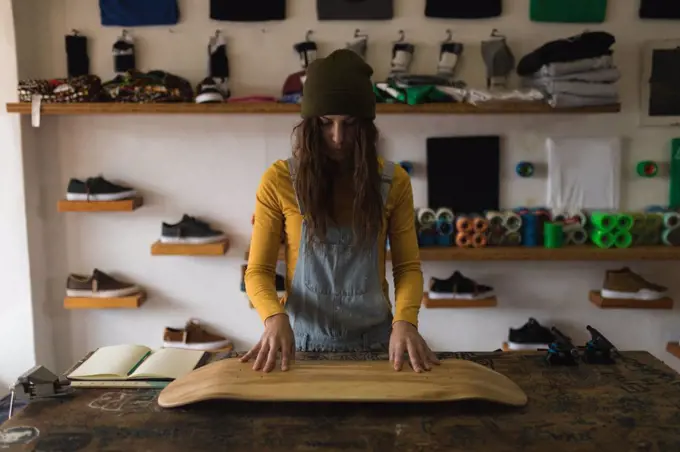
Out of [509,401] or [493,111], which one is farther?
[493,111]

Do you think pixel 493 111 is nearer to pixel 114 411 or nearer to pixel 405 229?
pixel 405 229

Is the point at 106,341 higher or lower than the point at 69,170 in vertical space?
lower

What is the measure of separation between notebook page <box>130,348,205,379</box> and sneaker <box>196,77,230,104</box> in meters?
1.32

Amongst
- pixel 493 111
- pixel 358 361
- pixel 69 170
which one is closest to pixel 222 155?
pixel 69 170

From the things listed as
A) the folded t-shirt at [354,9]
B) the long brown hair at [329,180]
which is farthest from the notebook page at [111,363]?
the folded t-shirt at [354,9]

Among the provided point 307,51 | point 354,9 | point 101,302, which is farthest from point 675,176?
point 101,302

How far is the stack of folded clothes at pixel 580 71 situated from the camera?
8.25 feet

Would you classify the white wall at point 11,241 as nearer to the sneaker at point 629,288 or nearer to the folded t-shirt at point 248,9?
the folded t-shirt at point 248,9

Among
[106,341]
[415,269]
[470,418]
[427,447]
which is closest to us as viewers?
[427,447]

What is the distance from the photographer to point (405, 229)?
1.56 m

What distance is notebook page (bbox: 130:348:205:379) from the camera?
1.36 meters

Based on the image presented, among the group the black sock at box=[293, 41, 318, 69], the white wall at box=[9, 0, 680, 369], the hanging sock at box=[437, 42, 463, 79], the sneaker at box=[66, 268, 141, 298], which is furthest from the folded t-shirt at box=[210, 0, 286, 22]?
the sneaker at box=[66, 268, 141, 298]

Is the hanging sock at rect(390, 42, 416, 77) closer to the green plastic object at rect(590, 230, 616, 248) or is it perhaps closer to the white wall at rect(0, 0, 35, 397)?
the green plastic object at rect(590, 230, 616, 248)

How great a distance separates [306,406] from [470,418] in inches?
12.2
